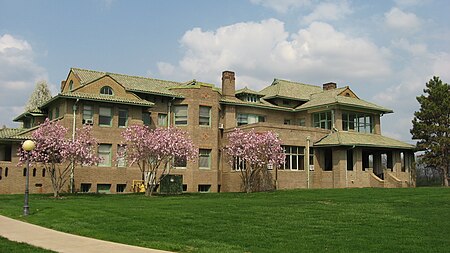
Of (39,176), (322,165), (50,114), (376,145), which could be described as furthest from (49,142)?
(376,145)

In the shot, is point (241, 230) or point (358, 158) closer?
point (241, 230)

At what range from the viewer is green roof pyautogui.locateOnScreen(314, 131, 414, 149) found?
39.8 m

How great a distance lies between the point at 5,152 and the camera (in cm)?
3784

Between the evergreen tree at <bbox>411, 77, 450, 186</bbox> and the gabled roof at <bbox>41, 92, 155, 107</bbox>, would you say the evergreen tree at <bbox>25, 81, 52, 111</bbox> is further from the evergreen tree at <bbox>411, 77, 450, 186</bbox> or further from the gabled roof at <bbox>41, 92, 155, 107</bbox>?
the evergreen tree at <bbox>411, 77, 450, 186</bbox>

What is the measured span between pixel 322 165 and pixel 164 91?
14.6 metres

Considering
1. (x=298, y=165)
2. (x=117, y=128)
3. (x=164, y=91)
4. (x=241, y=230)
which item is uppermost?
(x=164, y=91)

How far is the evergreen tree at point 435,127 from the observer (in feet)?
141

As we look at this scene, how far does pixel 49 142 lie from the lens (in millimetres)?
29547

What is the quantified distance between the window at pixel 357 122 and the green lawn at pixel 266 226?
23276mm

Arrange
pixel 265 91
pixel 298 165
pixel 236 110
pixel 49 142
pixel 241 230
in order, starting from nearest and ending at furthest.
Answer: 1. pixel 241 230
2. pixel 49 142
3. pixel 298 165
4. pixel 236 110
5. pixel 265 91

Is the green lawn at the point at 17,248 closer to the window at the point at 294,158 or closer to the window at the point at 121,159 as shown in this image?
the window at the point at 121,159

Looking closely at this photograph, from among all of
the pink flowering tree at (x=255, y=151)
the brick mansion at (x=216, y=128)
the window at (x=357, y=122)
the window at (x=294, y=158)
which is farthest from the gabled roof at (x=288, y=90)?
the pink flowering tree at (x=255, y=151)

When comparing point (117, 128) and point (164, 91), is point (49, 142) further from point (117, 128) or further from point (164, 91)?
point (164, 91)

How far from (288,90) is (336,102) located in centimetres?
684
